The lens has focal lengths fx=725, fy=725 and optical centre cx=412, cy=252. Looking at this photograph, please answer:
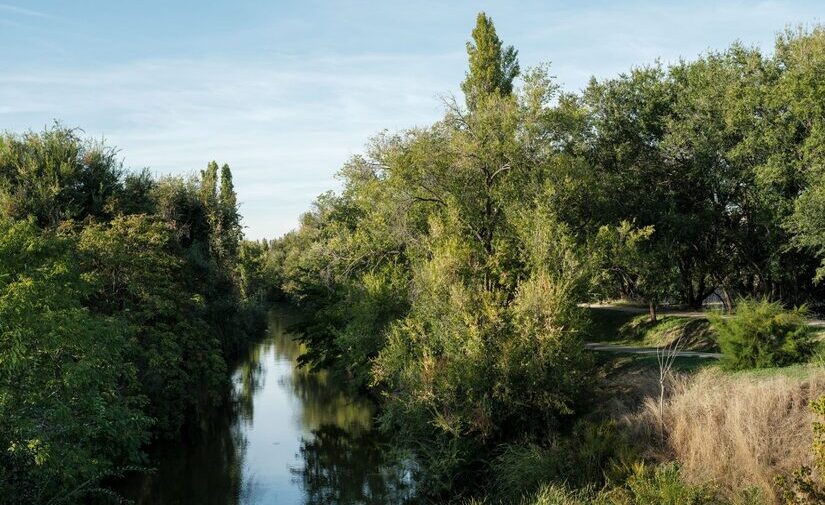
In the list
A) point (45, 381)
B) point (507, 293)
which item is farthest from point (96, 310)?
point (507, 293)

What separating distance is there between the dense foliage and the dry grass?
12.7 m

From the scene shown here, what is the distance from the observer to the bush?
21.1m

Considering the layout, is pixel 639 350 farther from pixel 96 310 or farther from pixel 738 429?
pixel 96 310

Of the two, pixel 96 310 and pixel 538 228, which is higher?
pixel 538 228

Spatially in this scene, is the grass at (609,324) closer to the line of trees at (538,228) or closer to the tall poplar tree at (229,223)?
the line of trees at (538,228)

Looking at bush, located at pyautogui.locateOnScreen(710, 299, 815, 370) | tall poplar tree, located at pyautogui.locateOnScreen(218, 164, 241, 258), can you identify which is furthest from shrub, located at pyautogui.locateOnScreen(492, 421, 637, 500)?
tall poplar tree, located at pyautogui.locateOnScreen(218, 164, 241, 258)

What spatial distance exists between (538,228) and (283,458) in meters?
12.6

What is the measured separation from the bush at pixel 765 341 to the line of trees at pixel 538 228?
14.2 feet

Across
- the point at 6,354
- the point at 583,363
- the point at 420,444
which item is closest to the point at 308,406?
the point at 420,444

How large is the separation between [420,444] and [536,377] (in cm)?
389

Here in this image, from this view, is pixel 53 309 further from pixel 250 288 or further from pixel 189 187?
pixel 250 288

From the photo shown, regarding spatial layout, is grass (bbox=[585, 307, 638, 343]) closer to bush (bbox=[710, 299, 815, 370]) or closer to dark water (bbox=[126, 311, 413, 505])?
dark water (bbox=[126, 311, 413, 505])

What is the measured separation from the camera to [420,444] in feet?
69.1

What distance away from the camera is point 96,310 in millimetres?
24469
